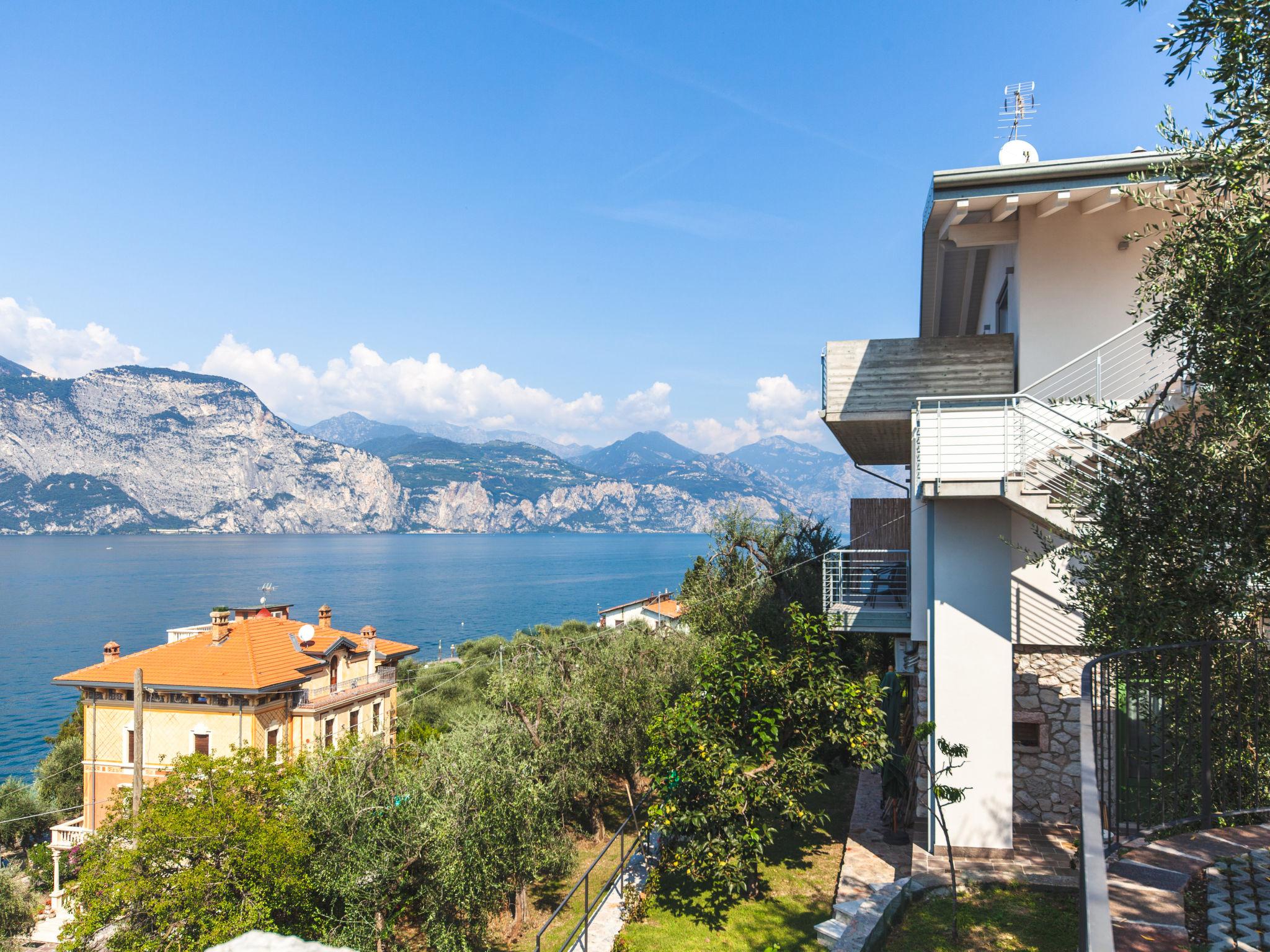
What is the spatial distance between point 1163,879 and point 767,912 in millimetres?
7186

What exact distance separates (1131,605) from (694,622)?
18174mm

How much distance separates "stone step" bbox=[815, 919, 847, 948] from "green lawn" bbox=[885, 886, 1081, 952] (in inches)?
32.0

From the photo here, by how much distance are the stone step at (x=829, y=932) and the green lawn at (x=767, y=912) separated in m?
0.24

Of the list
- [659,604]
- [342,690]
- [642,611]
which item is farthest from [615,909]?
[642,611]

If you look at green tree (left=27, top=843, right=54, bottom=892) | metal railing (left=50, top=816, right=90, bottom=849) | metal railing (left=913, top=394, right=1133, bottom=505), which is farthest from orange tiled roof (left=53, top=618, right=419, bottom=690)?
metal railing (left=913, top=394, right=1133, bottom=505)

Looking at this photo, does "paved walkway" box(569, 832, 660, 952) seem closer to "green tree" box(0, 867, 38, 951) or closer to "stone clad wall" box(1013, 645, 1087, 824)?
"stone clad wall" box(1013, 645, 1087, 824)

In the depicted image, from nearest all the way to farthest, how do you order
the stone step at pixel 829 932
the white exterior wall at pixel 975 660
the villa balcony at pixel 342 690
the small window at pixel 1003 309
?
the stone step at pixel 829 932, the white exterior wall at pixel 975 660, the small window at pixel 1003 309, the villa balcony at pixel 342 690

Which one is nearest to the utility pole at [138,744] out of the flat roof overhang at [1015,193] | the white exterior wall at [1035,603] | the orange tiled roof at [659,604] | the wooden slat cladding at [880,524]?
the wooden slat cladding at [880,524]

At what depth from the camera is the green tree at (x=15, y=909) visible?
2042 centimetres

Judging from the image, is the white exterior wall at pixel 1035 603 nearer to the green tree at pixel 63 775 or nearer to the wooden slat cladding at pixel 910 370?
the wooden slat cladding at pixel 910 370

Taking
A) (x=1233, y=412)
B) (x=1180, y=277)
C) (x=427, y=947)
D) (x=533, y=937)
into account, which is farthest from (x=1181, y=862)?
(x=427, y=947)

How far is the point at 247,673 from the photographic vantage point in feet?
80.0

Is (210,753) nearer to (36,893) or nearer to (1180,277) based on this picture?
(36,893)

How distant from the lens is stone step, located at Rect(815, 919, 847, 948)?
8.23 metres
